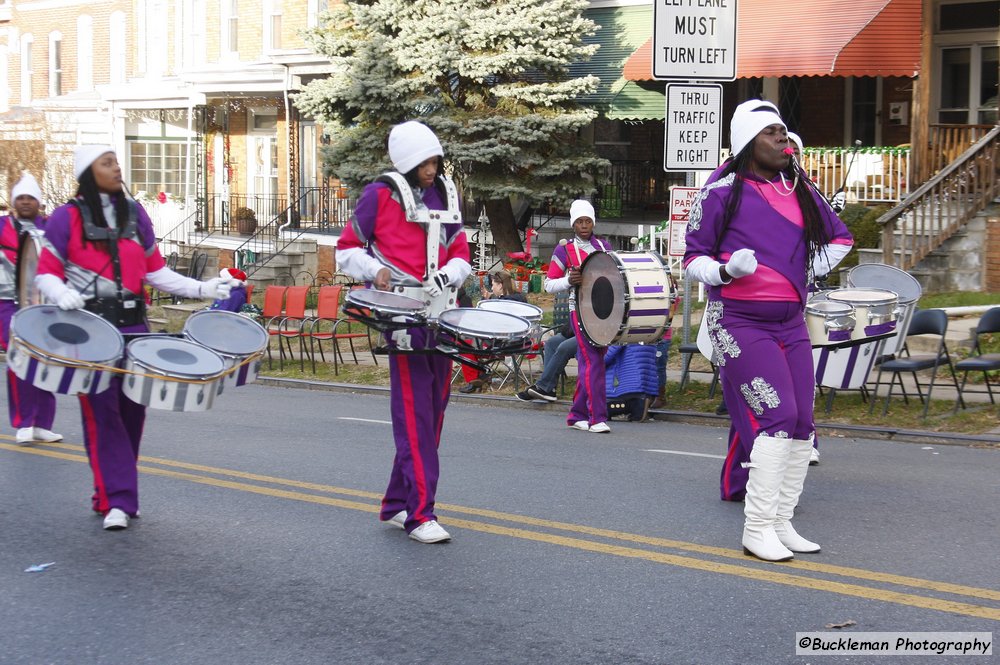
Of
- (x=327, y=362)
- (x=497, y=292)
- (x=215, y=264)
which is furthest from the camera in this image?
(x=215, y=264)

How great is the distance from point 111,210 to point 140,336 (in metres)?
0.83

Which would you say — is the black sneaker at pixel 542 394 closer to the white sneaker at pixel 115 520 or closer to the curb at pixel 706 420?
the curb at pixel 706 420

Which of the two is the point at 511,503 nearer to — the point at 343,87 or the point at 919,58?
the point at 919,58

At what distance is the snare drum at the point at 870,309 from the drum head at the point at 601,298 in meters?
2.05

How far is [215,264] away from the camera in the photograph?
1326 inches

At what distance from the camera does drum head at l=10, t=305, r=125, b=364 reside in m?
6.74

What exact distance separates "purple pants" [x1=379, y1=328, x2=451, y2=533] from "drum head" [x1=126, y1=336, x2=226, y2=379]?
3.08 feet

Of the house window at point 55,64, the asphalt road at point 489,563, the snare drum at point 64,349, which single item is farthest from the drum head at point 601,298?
the house window at point 55,64

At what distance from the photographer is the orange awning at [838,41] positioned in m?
20.7

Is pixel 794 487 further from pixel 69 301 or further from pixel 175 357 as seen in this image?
pixel 69 301

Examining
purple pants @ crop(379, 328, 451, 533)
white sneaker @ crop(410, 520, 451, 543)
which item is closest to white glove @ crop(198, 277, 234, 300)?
purple pants @ crop(379, 328, 451, 533)

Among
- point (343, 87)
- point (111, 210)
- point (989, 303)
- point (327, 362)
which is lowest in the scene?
point (327, 362)

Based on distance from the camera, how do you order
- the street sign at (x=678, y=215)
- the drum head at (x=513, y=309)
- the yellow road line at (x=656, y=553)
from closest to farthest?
the yellow road line at (x=656, y=553) → the drum head at (x=513, y=309) → the street sign at (x=678, y=215)

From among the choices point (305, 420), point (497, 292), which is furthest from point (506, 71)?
point (305, 420)
